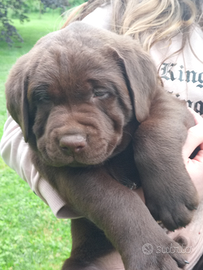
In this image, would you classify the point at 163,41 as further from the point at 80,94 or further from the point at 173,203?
the point at 173,203

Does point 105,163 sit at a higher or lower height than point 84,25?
lower

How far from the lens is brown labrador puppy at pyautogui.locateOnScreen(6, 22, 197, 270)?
1.76 metres

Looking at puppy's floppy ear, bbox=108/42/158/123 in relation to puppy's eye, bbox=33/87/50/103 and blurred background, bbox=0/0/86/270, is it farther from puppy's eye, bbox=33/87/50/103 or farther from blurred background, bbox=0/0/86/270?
blurred background, bbox=0/0/86/270

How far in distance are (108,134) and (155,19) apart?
1.34 metres

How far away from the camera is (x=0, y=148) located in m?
2.78

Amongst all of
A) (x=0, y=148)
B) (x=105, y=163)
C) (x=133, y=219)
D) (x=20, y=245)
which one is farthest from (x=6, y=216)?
(x=133, y=219)

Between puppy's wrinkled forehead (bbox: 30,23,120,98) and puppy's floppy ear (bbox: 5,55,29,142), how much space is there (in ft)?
0.35

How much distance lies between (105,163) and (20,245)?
2.33 metres

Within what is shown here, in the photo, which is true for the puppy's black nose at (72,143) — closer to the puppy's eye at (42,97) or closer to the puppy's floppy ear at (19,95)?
the puppy's eye at (42,97)

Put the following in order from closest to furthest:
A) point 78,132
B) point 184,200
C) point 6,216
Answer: point 78,132, point 184,200, point 6,216

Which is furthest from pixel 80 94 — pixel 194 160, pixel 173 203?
pixel 194 160

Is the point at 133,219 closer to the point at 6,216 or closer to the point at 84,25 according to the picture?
the point at 84,25

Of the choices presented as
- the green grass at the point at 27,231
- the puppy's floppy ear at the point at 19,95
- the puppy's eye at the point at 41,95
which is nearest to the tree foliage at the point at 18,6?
the green grass at the point at 27,231

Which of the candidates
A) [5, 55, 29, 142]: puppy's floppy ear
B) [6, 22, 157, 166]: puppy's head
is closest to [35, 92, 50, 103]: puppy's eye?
A: [6, 22, 157, 166]: puppy's head
